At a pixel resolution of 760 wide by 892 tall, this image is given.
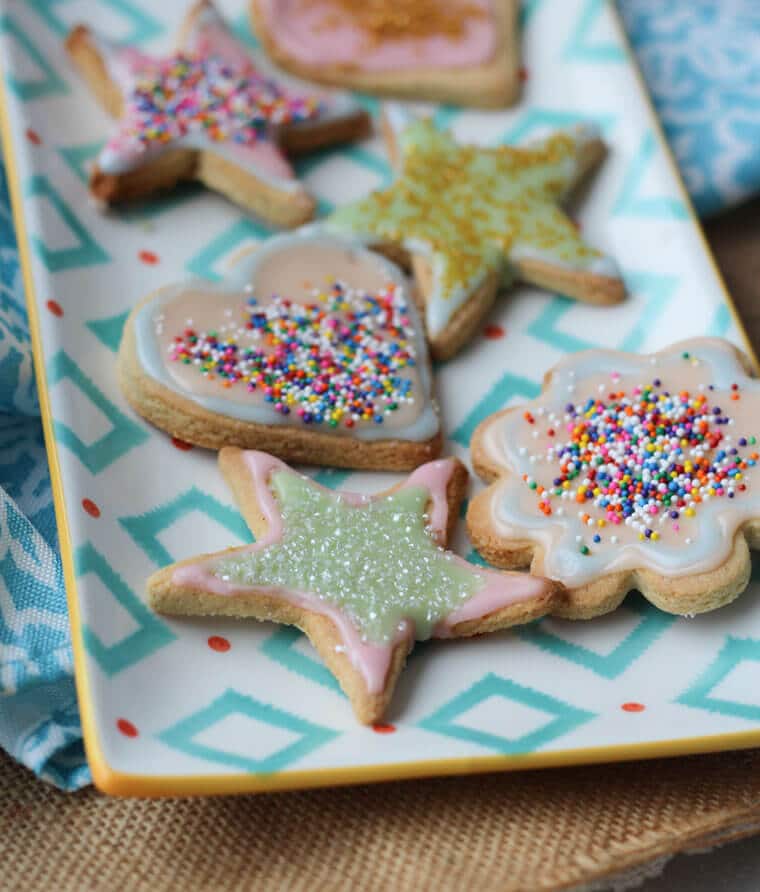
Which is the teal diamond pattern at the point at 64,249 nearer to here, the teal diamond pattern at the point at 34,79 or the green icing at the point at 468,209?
the teal diamond pattern at the point at 34,79

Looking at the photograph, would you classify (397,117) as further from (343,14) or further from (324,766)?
(324,766)

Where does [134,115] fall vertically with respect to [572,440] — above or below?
above

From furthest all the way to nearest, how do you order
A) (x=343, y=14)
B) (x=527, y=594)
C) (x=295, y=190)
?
(x=343, y=14) → (x=295, y=190) → (x=527, y=594)

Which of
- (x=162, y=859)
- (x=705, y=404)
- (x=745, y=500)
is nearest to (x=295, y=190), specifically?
(x=705, y=404)

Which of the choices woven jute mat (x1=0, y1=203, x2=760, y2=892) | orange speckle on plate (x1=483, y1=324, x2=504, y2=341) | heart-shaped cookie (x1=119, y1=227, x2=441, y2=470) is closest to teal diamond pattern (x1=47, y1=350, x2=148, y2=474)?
heart-shaped cookie (x1=119, y1=227, x2=441, y2=470)

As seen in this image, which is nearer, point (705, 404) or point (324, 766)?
point (324, 766)
